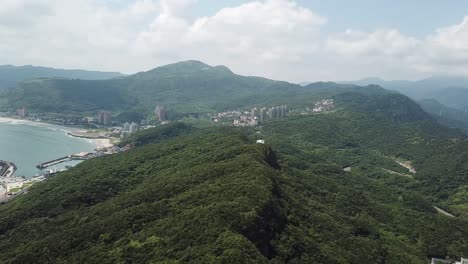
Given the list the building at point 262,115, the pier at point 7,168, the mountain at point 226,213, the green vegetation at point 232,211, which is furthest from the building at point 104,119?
the mountain at point 226,213

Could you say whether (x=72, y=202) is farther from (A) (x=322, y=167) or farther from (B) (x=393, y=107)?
(B) (x=393, y=107)

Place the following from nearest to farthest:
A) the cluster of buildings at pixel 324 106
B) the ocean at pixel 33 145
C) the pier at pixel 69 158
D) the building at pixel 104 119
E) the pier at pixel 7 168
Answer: the pier at pixel 7 168 < the pier at pixel 69 158 < the ocean at pixel 33 145 < the cluster of buildings at pixel 324 106 < the building at pixel 104 119

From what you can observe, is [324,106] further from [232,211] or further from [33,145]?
[232,211]

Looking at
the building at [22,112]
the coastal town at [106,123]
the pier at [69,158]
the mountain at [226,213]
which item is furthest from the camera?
the building at [22,112]

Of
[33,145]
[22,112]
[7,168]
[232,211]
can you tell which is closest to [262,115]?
[33,145]

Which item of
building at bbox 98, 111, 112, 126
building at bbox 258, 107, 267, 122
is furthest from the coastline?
building at bbox 258, 107, 267, 122

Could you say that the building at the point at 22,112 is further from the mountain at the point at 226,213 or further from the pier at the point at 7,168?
the mountain at the point at 226,213
